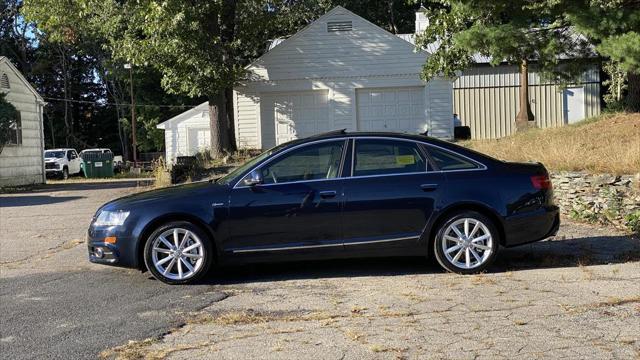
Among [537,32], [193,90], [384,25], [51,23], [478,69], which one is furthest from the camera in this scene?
[384,25]

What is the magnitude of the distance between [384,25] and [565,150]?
31.9 meters

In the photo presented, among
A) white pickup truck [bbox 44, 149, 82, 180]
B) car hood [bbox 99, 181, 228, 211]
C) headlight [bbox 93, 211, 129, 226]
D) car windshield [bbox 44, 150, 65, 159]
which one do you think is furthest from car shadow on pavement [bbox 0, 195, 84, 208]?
car windshield [bbox 44, 150, 65, 159]

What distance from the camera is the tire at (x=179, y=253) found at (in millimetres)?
7020

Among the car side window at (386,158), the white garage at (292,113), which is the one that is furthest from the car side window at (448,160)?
the white garage at (292,113)

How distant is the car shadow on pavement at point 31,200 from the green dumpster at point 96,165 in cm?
1674

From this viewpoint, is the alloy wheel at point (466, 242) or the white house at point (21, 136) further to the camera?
the white house at point (21, 136)

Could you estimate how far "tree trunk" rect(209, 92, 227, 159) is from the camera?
850 inches

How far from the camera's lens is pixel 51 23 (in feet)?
69.8

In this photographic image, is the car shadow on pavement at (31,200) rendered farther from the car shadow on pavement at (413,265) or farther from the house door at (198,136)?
the house door at (198,136)

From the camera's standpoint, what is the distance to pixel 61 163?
34.5m

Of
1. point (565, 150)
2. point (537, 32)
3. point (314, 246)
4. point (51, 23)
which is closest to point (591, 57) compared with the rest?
point (537, 32)

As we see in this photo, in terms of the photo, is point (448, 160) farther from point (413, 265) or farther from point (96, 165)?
point (96, 165)

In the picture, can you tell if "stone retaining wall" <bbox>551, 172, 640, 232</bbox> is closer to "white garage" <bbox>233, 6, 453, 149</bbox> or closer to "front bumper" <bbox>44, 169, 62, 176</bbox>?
"white garage" <bbox>233, 6, 453, 149</bbox>

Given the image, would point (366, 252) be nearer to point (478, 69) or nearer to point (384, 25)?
point (478, 69)
